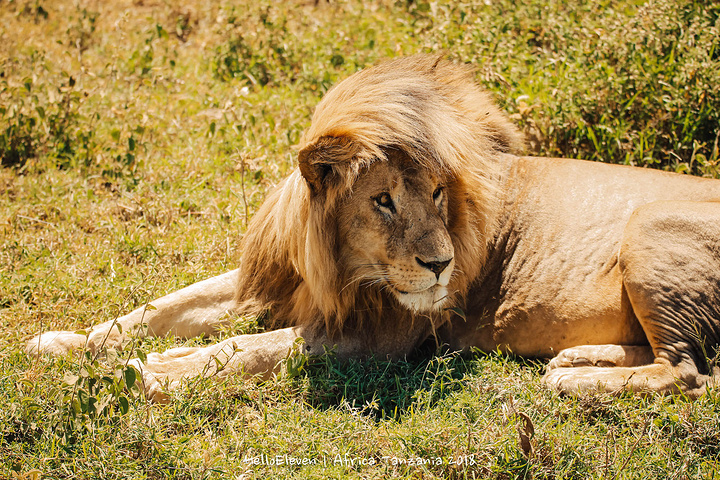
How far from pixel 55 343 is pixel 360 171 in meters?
1.76

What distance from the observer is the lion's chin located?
3.31m

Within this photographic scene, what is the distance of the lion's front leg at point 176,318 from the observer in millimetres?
3598

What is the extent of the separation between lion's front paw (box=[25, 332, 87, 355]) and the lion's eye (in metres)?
1.61

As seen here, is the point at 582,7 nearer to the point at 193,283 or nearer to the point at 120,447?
the point at 193,283

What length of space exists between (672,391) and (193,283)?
2699 mm

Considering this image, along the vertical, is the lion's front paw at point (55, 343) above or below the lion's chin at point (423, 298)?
below

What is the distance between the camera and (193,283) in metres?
4.31

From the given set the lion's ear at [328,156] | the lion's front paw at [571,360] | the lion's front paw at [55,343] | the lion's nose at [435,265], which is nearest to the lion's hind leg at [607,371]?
the lion's front paw at [571,360]

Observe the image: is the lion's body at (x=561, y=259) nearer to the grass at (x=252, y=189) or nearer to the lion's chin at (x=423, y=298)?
the grass at (x=252, y=189)

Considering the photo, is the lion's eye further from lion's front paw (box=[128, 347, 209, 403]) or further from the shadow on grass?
lion's front paw (box=[128, 347, 209, 403])

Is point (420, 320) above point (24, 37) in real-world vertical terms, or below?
below

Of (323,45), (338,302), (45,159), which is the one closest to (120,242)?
(45,159)

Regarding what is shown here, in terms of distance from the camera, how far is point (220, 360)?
344cm

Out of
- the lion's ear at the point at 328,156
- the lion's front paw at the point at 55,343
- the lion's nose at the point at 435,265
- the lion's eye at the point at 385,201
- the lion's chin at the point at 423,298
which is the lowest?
the lion's front paw at the point at 55,343
